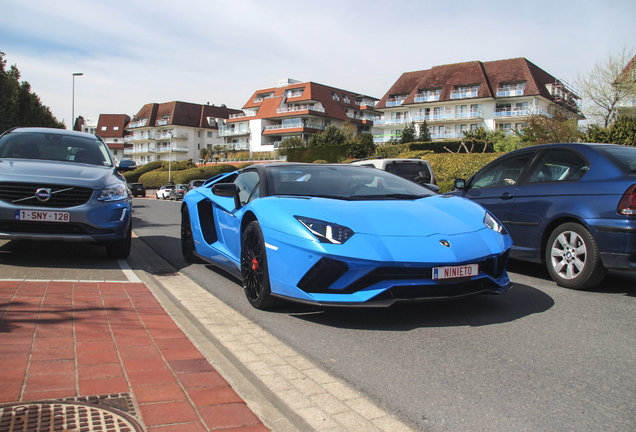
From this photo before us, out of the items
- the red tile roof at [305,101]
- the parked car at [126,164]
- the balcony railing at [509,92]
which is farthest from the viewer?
the red tile roof at [305,101]

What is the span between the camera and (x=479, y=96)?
6153 centimetres

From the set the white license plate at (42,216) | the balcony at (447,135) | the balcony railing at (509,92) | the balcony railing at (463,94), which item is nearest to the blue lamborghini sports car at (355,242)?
the white license plate at (42,216)

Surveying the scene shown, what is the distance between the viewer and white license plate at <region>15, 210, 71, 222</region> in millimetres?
5836

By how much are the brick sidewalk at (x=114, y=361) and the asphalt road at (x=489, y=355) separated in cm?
79

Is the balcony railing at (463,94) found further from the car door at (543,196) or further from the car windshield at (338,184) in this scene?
the car windshield at (338,184)

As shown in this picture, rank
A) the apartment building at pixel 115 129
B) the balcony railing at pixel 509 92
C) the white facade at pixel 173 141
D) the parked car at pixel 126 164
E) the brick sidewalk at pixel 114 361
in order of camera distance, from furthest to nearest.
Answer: the apartment building at pixel 115 129 < the white facade at pixel 173 141 < the balcony railing at pixel 509 92 < the parked car at pixel 126 164 < the brick sidewalk at pixel 114 361

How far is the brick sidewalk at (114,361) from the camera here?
2477 millimetres

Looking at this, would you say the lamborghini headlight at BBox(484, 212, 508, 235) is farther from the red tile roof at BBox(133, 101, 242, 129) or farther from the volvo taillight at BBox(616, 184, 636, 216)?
the red tile roof at BBox(133, 101, 242, 129)

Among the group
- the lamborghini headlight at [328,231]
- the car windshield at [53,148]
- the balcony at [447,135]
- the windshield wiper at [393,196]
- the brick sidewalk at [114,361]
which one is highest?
the balcony at [447,135]

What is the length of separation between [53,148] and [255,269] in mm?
4492

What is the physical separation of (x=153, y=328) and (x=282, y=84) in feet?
271

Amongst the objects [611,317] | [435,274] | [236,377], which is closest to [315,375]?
[236,377]

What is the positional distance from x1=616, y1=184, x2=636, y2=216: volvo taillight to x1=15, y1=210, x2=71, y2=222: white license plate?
593 cm

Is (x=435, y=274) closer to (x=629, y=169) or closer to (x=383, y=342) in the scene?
(x=383, y=342)
